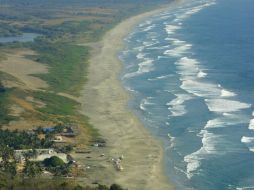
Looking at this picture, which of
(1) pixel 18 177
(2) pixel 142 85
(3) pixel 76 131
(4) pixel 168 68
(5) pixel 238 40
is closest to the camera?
(1) pixel 18 177

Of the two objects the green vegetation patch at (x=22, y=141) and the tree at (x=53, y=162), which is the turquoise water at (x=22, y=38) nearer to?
the green vegetation patch at (x=22, y=141)

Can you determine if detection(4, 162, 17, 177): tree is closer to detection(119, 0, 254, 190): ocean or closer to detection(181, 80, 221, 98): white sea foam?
detection(119, 0, 254, 190): ocean

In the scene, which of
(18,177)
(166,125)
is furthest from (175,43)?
(18,177)

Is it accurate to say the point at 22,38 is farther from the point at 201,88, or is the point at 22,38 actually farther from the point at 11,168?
the point at 11,168

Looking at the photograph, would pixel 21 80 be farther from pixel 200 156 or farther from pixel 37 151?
pixel 200 156

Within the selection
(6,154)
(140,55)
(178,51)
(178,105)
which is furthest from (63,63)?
(6,154)

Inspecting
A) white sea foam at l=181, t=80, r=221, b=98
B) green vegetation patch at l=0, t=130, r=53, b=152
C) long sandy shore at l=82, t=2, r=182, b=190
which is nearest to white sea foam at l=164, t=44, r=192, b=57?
long sandy shore at l=82, t=2, r=182, b=190

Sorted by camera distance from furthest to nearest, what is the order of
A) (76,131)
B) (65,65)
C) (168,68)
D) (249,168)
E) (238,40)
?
(238,40) < (65,65) < (168,68) < (76,131) < (249,168)
